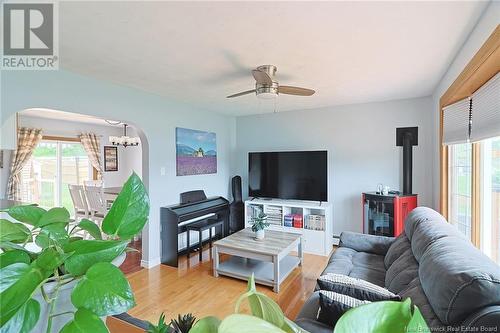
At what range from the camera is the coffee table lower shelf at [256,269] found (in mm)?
2846

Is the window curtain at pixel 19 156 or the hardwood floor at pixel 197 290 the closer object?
the hardwood floor at pixel 197 290

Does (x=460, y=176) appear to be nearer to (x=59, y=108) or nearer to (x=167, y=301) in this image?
(x=167, y=301)

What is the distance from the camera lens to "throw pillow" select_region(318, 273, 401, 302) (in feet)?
4.45

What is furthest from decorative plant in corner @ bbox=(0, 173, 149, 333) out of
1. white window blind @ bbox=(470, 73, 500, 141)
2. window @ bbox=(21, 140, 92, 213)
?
window @ bbox=(21, 140, 92, 213)

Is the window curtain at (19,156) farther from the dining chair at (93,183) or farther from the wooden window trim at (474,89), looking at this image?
the wooden window trim at (474,89)

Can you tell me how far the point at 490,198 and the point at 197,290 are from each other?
2863 mm

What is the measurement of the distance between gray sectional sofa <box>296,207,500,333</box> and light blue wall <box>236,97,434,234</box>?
62.9 inches

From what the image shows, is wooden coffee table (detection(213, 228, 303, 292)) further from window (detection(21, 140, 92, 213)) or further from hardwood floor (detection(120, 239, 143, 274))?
window (detection(21, 140, 92, 213))

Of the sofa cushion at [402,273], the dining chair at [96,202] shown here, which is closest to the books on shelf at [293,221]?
the sofa cushion at [402,273]

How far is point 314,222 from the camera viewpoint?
402 cm

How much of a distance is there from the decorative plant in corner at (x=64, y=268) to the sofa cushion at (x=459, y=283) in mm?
1291

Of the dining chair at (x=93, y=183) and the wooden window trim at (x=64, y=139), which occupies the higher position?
the wooden window trim at (x=64, y=139)

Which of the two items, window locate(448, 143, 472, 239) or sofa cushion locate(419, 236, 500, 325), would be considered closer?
sofa cushion locate(419, 236, 500, 325)

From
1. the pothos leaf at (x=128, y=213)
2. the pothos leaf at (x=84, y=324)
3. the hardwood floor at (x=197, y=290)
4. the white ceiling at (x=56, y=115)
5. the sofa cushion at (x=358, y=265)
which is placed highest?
the white ceiling at (x=56, y=115)
